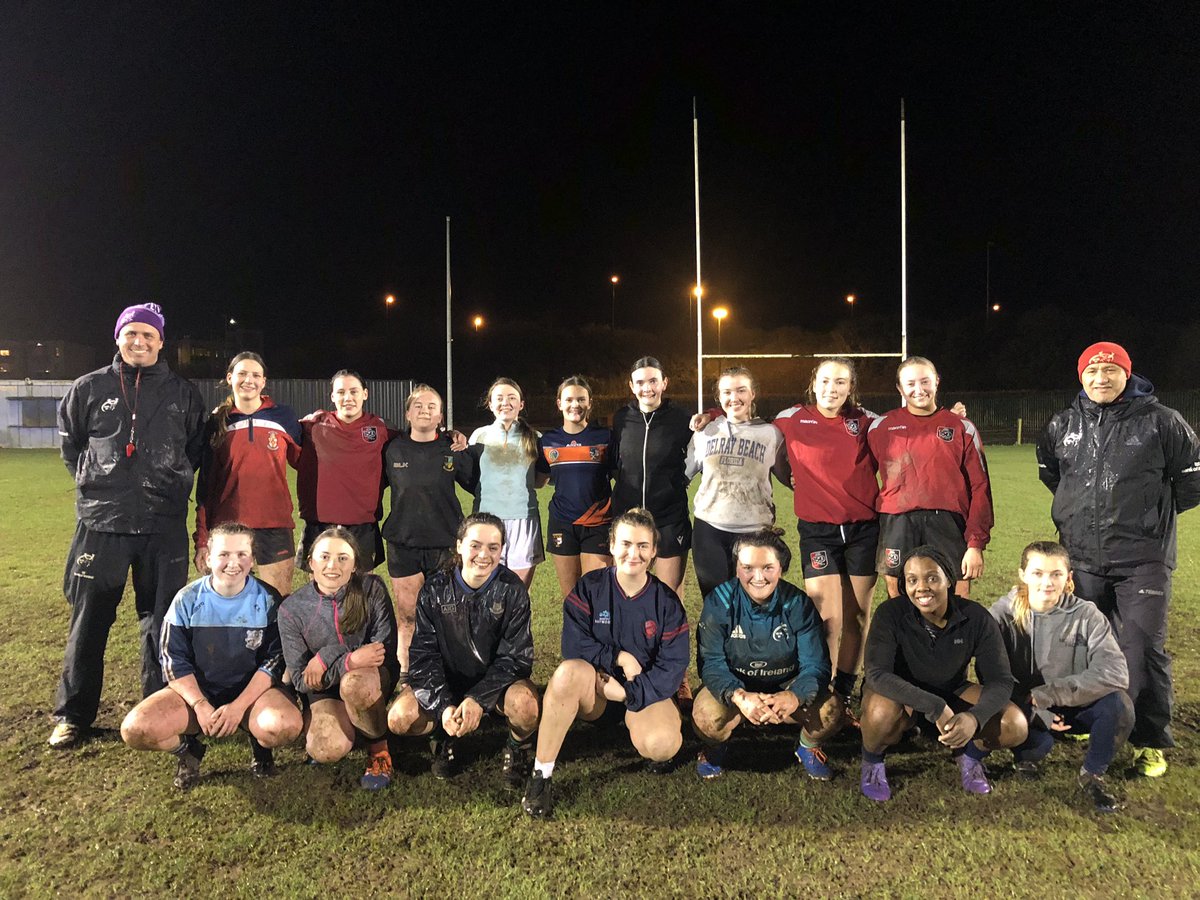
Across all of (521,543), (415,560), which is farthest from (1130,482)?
(415,560)

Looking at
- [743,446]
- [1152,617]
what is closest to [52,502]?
[743,446]

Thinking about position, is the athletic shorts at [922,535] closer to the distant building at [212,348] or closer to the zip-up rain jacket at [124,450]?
the zip-up rain jacket at [124,450]

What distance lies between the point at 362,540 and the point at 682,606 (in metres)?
1.81

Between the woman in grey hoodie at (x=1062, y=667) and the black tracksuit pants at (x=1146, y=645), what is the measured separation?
0.81 feet

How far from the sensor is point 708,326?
52.2m

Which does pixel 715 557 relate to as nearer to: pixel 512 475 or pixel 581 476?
pixel 581 476

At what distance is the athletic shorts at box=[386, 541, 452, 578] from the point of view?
4260 mm

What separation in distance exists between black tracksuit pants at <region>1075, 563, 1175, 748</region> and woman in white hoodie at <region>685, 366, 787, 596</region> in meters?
1.60

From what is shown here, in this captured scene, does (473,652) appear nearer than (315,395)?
Yes

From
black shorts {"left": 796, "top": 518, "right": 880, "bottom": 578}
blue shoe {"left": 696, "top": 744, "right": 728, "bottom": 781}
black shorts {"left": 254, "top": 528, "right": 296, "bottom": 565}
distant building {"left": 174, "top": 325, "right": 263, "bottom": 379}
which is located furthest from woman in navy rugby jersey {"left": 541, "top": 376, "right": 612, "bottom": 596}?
distant building {"left": 174, "top": 325, "right": 263, "bottom": 379}

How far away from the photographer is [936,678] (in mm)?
3262

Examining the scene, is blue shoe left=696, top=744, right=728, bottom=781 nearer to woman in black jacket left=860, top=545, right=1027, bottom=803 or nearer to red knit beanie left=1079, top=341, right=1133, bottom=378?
woman in black jacket left=860, top=545, right=1027, bottom=803

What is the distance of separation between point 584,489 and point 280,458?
1.63 m

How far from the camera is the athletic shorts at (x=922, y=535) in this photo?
12.3ft
